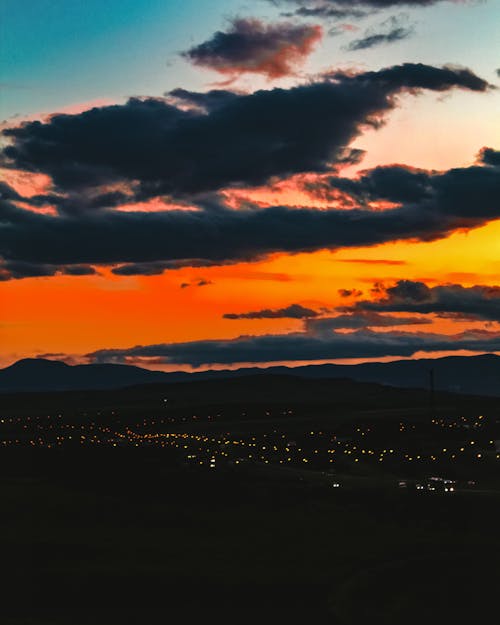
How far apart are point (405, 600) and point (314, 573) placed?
9900 mm

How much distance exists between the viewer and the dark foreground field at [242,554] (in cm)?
7306

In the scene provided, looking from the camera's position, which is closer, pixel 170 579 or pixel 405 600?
pixel 405 600

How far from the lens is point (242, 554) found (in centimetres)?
9156

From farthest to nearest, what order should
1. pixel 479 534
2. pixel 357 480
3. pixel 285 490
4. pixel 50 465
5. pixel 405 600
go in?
pixel 50 465 < pixel 357 480 < pixel 285 490 < pixel 479 534 < pixel 405 600

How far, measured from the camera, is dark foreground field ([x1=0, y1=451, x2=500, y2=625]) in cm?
7306

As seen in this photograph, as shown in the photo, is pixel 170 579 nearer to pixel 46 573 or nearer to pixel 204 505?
pixel 46 573

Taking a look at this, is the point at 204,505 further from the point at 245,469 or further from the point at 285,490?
the point at 245,469

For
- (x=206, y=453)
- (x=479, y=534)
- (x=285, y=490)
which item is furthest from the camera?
(x=206, y=453)

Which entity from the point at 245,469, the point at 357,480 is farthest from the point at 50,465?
the point at 357,480

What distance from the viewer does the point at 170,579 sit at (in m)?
81.4

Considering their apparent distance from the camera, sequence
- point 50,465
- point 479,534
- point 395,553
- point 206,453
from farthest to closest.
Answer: point 206,453
point 50,465
point 479,534
point 395,553

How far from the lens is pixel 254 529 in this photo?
105 m

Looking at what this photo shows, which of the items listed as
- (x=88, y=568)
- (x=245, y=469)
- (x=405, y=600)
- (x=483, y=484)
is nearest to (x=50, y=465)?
(x=245, y=469)

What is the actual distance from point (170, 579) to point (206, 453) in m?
117
